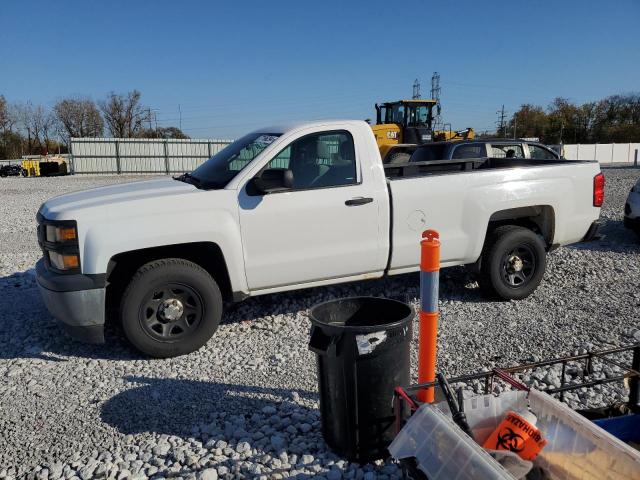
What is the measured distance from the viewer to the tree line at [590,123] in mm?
63625

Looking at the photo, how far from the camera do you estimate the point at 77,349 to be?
190 inches

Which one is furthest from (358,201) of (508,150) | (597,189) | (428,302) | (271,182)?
(508,150)

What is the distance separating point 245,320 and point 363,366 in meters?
2.68

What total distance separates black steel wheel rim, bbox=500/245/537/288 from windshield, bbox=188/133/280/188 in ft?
9.11

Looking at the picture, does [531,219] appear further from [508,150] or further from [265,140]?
[508,150]

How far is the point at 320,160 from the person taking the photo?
4961 millimetres

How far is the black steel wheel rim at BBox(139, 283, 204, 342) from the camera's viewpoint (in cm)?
442

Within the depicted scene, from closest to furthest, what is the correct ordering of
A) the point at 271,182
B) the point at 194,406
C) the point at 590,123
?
the point at 194,406 < the point at 271,182 < the point at 590,123

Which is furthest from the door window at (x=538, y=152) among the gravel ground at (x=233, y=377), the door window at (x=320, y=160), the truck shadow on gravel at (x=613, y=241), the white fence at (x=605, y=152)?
the white fence at (x=605, y=152)

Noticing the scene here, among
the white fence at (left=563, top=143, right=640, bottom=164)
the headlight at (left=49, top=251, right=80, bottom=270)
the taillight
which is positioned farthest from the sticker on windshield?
the white fence at (left=563, top=143, right=640, bottom=164)

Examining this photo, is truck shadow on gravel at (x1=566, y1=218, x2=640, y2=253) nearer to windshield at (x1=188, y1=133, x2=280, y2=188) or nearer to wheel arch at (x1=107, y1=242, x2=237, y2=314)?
windshield at (x1=188, y1=133, x2=280, y2=188)

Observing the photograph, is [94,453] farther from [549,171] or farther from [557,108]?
[557,108]

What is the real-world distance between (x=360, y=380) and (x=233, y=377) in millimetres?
1562

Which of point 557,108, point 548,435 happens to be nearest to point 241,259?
point 548,435
